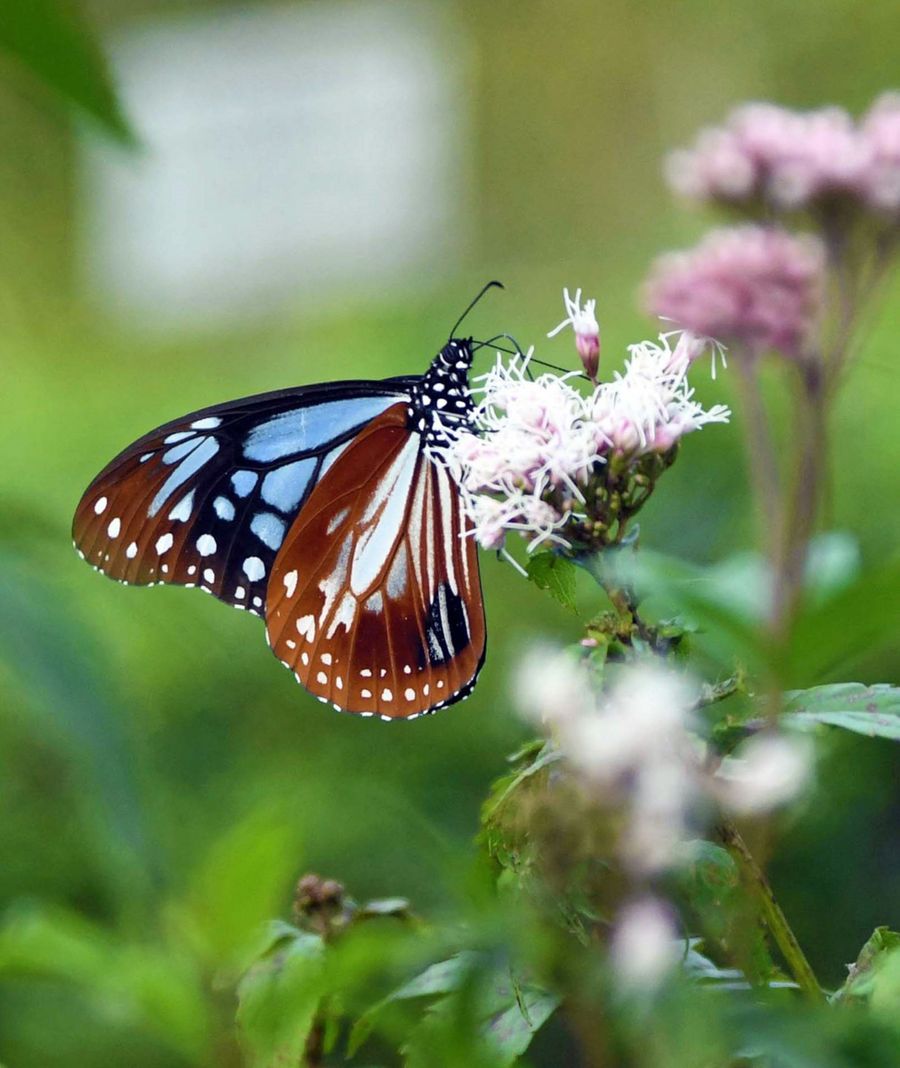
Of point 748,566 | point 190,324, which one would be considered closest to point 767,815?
point 748,566

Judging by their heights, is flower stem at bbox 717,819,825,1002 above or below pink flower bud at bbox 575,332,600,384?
below

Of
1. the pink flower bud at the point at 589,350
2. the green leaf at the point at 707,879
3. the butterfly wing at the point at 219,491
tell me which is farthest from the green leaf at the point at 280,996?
the butterfly wing at the point at 219,491

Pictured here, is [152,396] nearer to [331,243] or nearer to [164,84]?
[331,243]

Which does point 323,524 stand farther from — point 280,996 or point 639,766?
point 639,766

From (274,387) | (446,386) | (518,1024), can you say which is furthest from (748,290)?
(274,387)

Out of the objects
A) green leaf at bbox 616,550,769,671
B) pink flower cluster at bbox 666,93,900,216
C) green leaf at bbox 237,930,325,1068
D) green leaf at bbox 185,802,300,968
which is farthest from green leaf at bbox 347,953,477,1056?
A: pink flower cluster at bbox 666,93,900,216

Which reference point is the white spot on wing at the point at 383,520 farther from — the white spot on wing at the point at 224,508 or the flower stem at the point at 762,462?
the flower stem at the point at 762,462

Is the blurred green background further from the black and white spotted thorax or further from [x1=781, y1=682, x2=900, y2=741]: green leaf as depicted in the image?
the black and white spotted thorax

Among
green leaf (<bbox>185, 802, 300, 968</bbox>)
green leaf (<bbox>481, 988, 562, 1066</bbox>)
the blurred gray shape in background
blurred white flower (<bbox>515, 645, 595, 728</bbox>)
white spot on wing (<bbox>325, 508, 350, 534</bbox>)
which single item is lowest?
green leaf (<bbox>481, 988, 562, 1066</bbox>)
